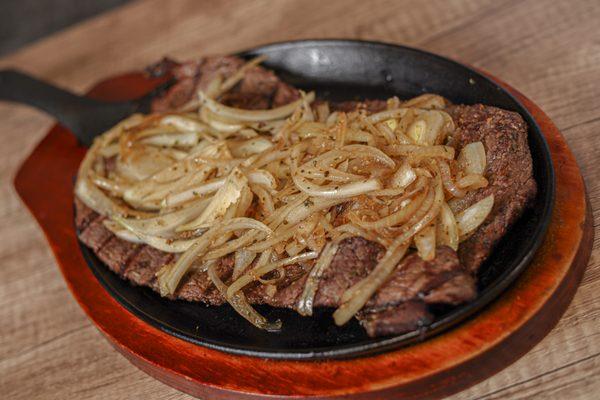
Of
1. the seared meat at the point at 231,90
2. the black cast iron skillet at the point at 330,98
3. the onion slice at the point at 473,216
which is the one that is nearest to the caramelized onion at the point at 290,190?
the onion slice at the point at 473,216

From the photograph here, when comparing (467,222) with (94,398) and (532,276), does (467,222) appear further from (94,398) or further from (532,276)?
(94,398)

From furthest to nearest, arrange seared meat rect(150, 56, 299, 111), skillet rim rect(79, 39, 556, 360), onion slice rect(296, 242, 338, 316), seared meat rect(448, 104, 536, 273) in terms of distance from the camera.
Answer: seared meat rect(150, 56, 299, 111) → onion slice rect(296, 242, 338, 316) → seared meat rect(448, 104, 536, 273) → skillet rim rect(79, 39, 556, 360)

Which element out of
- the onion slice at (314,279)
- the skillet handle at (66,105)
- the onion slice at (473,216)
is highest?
the onion slice at (473,216)

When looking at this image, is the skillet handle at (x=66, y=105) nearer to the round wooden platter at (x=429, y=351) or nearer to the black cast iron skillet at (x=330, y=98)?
the black cast iron skillet at (x=330, y=98)

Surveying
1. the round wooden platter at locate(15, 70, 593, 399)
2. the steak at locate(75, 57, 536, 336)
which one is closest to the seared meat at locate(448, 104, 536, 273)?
the steak at locate(75, 57, 536, 336)

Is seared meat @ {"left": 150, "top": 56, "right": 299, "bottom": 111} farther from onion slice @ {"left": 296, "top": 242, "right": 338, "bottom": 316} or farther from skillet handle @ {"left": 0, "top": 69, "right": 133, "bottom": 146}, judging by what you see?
onion slice @ {"left": 296, "top": 242, "right": 338, "bottom": 316}

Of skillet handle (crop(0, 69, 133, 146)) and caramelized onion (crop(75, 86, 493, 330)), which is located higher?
caramelized onion (crop(75, 86, 493, 330))

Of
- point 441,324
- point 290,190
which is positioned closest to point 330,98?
point 290,190

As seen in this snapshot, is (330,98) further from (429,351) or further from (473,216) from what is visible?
(429,351)
